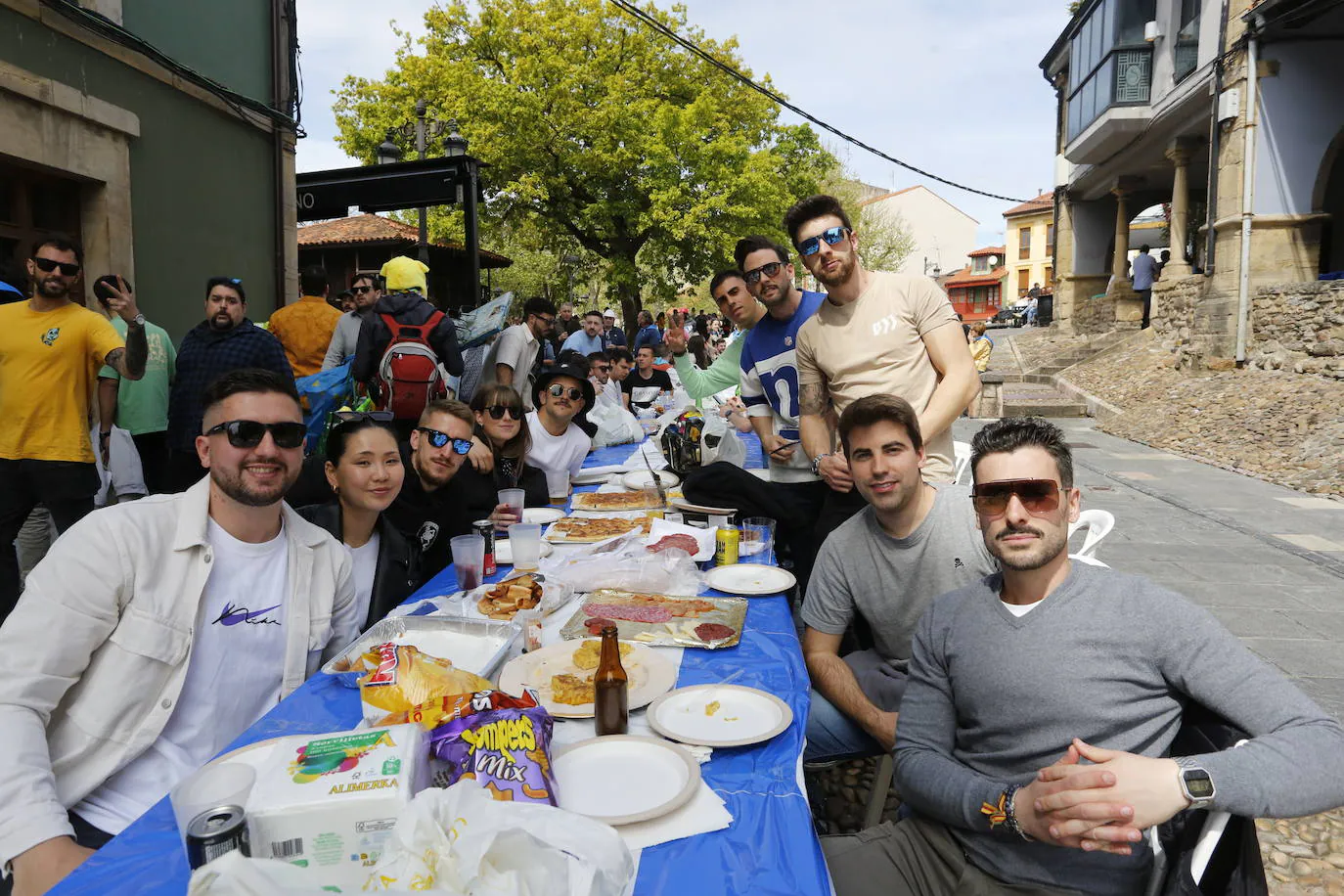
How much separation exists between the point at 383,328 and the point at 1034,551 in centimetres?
516

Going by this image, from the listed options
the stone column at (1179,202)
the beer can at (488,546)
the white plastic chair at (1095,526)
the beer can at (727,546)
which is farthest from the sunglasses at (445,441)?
the stone column at (1179,202)

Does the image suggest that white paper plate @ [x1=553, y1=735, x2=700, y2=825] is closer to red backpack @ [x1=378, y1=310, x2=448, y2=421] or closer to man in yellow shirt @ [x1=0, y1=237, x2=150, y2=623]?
man in yellow shirt @ [x1=0, y1=237, x2=150, y2=623]

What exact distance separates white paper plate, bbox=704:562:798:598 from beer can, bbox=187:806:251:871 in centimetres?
187

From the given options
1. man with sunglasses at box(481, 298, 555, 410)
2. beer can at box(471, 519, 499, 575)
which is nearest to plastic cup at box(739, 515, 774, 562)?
beer can at box(471, 519, 499, 575)

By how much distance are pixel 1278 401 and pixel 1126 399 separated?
3400 mm

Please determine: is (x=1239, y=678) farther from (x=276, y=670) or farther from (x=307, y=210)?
(x=307, y=210)

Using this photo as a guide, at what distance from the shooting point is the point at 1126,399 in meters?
14.0

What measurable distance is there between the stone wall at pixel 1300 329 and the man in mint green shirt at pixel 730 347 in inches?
377

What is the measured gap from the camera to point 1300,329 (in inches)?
464

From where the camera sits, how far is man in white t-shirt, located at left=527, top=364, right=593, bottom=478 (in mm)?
4797

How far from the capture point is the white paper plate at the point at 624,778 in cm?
155

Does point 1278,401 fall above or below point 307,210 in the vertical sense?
below

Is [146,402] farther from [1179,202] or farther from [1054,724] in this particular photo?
[1179,202]

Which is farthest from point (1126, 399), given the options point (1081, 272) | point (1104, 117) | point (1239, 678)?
point (1239, 678)
